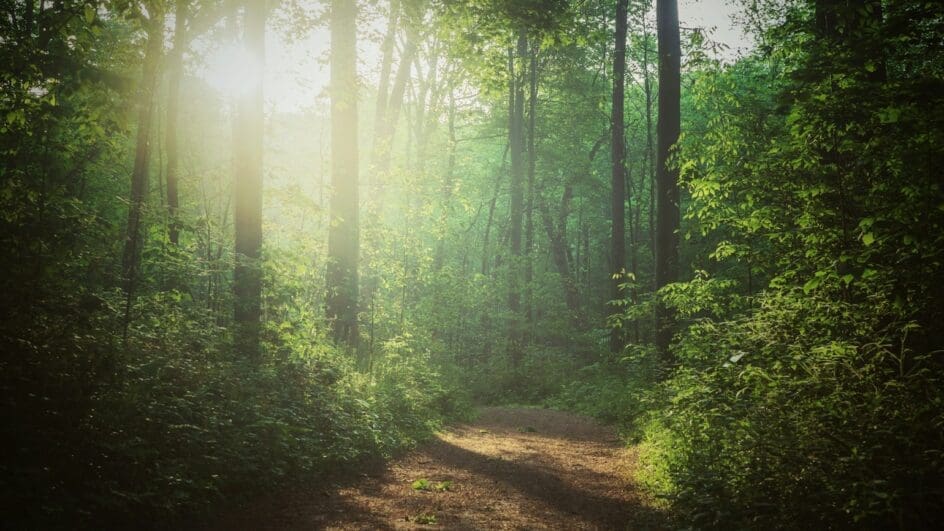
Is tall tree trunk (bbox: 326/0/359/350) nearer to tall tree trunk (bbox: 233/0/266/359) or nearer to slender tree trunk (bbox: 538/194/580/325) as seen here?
tall tree trunk (bbox: 233/0/266/359)

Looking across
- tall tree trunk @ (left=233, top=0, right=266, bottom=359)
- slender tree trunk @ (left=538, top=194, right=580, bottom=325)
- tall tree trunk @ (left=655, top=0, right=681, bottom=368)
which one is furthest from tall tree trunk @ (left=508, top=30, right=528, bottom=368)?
tall tree trunk @ (left=233, top=0, right=266, bottom=359)

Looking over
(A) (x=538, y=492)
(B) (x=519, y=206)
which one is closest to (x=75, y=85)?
(A) (x=538, y=492)

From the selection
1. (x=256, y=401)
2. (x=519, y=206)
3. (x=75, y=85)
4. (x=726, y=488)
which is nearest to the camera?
(x=726, y=488)

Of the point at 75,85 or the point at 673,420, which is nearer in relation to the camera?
the point at 75,85

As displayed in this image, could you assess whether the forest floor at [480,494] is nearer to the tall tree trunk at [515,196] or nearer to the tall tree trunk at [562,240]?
the tall tree trunk at [515,196]

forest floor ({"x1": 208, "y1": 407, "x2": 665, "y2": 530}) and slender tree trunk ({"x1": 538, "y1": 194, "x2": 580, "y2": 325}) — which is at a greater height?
slender tree trunk ({"x1": 538, "y1": 194, "x2": 580, "y2": 325})

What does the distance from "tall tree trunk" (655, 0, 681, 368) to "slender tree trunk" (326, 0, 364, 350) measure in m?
7.25

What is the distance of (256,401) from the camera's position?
7391 millimetres

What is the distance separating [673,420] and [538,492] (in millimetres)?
2377

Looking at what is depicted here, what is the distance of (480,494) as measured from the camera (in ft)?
24.0

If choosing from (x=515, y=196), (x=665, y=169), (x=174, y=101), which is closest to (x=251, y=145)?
(x=665, y=169)

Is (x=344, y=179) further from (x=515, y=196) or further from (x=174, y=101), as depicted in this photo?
(x=515, y=196)

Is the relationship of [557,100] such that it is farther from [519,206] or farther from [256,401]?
[256,401]

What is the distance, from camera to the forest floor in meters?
5.96
